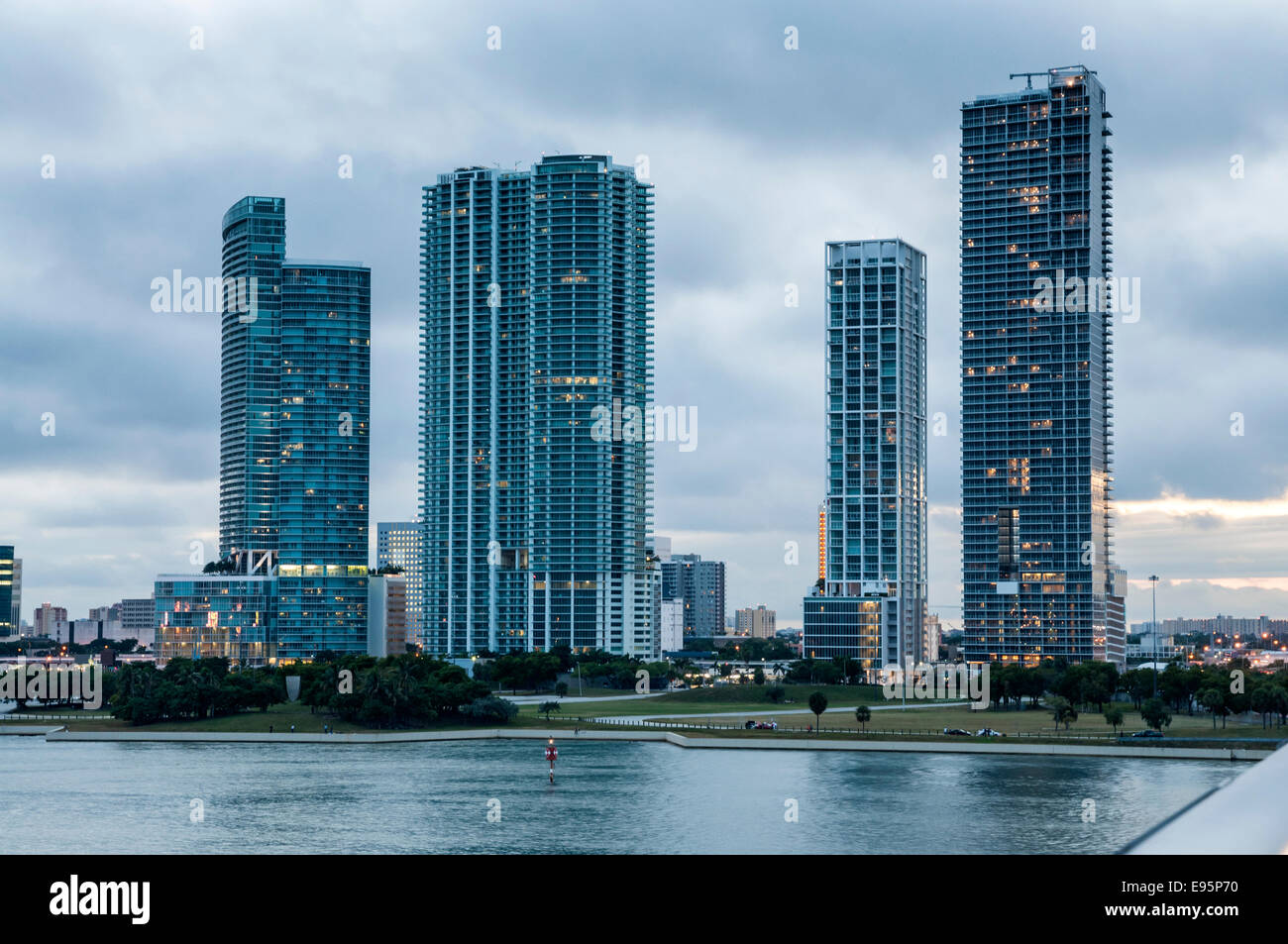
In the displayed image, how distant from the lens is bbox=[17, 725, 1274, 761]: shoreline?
132m

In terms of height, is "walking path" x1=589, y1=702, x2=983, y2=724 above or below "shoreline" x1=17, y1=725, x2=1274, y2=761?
below

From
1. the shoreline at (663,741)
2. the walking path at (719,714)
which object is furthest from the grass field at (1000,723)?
the shoreline at (663,741)

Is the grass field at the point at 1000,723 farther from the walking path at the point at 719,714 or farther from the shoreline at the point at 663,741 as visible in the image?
the shoreline at the point at 663,741

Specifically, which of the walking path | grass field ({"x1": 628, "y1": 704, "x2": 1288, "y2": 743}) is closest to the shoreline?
grass field ({"x1": 628, "y1": 704, "x2": 1288, "y2": 743})

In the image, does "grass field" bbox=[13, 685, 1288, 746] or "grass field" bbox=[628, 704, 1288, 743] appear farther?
"grass field" bbox=[13, 685, 1288, 746]

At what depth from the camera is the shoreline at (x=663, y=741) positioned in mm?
132250

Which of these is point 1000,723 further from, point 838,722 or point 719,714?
point 719,714

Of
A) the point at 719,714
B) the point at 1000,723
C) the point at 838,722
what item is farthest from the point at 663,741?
the point at 1000,723

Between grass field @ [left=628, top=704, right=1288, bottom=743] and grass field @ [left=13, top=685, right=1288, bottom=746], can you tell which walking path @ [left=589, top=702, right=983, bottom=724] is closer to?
grass field @ [left=13, top=685, right=1288, bottom=746]

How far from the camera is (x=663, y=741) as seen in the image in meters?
150

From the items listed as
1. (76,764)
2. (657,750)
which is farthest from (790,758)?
(76,764)
